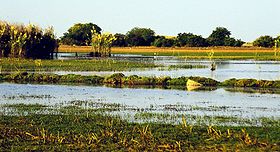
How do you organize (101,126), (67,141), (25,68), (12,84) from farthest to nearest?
1. (25,68)
2. (12,84)
3. (101,126)
4. (67,141)

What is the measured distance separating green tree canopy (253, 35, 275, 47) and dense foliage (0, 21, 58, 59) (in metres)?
59.3

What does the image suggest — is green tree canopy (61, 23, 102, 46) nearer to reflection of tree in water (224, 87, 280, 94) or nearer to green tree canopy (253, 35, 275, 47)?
green tree canopy (253, 35, 275, 47)

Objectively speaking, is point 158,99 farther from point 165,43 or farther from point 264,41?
point 165,43

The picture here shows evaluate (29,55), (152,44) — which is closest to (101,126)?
(29,55)

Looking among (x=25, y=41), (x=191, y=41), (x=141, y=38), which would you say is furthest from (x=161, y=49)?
(x=25, y=41)

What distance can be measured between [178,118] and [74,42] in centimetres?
11873

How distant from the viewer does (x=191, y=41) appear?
123375mm

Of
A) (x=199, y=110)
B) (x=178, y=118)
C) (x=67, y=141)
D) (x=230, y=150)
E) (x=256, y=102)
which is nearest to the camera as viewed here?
(x=230, y=150)

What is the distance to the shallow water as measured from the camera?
72.9ft

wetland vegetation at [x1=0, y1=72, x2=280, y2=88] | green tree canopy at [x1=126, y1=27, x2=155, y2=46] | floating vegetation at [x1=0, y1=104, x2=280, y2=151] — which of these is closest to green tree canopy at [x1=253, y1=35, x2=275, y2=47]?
green tree canopy at [x1=126, y1=27, x2=155, y2=46]

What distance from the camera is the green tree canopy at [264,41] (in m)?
118

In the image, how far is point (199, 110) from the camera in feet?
72.6

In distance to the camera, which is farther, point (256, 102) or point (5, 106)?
point (256, 102)

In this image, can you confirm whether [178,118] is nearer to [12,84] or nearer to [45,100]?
[45,100]
